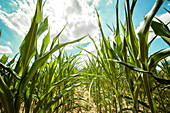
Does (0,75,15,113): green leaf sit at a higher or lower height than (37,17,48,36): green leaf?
lower

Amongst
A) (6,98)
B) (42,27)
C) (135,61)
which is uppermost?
(42,27)

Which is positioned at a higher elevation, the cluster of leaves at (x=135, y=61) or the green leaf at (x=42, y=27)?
the green leaf at (x=42, y=27)

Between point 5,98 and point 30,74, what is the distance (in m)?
0.11

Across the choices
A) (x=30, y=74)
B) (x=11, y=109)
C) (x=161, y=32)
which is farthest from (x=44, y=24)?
(x=161, y=32)

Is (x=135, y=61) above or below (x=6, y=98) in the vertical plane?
above

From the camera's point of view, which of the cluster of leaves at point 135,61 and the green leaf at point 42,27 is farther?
the green leaf at point 42,27

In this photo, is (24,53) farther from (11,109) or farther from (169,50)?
(169,50)

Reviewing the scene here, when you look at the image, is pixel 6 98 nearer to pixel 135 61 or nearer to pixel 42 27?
pixel 42 27

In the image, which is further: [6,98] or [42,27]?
[42,27]

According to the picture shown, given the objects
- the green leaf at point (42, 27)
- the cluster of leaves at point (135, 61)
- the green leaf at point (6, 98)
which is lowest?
the green leaf at point (6, 98)

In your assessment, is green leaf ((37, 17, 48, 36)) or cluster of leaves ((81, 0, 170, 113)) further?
green leaf ((37, 17, 48, 36))

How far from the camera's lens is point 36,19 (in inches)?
11.0

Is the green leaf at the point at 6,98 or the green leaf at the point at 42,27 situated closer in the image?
the green leaf at the point at 6,98

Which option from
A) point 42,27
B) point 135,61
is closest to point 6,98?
point 42,27
